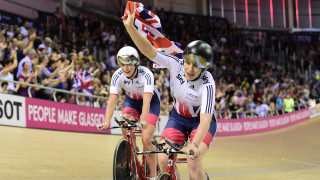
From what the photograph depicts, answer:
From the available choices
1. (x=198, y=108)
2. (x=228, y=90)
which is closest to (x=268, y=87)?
(x=228, y=90)

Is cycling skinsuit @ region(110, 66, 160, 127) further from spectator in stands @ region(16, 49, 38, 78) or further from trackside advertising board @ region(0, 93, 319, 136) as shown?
spectator in stands @ region(16, 49, 38, 78)

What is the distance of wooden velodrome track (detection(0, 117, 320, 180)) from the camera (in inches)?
231

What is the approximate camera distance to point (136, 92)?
513 centimetres

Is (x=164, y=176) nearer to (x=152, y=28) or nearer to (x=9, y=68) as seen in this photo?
(x=152, y=28)

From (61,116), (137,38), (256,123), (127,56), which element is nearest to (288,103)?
(256,123)

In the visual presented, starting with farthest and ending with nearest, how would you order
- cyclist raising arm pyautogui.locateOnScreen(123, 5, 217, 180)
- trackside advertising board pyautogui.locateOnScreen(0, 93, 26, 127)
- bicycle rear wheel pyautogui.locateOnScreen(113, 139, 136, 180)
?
trackside advertising board pyautogui.locateOnScreen(0, 93, 26, 127), bicycle rear wheel pyautogui.locateOnScreen(113, 139, 136, 180), cyclist raising arm pyautogui.locateOnScreen(123, 5, 217, 180)

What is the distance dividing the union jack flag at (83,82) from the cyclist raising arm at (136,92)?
4348 mm

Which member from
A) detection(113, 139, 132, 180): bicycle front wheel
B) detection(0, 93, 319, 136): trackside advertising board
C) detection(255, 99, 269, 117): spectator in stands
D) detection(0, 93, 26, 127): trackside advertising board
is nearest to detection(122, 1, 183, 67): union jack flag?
detection(113, 139, 132, 180): bicycle front wheel

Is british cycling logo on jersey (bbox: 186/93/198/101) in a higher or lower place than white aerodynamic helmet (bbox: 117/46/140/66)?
lower

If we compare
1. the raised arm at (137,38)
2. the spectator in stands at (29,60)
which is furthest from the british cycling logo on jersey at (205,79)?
the spectator in stands at (29,60)

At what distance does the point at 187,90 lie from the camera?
12.0 feet

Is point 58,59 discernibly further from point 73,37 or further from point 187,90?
point 187,90

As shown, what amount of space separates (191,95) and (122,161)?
48.3 inches

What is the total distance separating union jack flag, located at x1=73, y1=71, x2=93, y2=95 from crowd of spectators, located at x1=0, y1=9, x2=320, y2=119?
33mm
